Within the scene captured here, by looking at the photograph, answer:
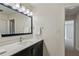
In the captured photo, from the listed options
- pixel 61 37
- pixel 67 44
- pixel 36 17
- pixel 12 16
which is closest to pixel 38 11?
pixel 36 17

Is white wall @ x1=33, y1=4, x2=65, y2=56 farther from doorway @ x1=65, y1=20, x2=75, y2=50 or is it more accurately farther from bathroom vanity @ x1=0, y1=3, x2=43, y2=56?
bathroom vanity @ x1=0, y1=3, x2=43, y2=56

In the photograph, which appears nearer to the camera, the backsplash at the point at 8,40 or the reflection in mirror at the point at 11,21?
the backsplash at the point at 8,40

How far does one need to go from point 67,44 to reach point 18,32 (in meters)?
1.06

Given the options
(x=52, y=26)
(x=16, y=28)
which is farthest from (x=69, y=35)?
(x=16, y=28)

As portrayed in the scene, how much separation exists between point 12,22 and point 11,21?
0.03m

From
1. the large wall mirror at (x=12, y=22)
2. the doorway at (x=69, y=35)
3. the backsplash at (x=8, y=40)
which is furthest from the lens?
the doorway at (x=69, y=35)

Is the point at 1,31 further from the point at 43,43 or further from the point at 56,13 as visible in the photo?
the point at 56,13

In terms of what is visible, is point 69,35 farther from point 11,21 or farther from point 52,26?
point 11,21

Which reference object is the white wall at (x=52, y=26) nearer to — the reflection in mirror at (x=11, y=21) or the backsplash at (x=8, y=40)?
the reflection in mirror at (x=11, y=21)

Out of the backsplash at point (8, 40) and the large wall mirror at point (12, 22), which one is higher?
the large wall mirror at point (12, 22)

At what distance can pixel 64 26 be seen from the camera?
2164 mm

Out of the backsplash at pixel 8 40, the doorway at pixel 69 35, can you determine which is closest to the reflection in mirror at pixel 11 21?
the backsplash at pixel 8 40

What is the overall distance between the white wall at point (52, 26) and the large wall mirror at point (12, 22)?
357mm

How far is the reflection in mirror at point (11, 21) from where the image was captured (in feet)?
6.77
